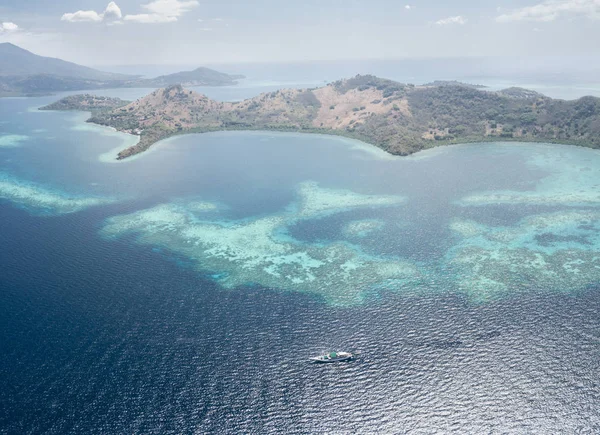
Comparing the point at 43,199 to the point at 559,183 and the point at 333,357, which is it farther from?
the point at 559,183

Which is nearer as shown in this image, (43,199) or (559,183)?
(43,199)

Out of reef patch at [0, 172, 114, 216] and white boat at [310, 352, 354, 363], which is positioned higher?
reef patch at [0, 172, 114, 216]

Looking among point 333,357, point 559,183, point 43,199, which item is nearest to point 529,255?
point 333,357

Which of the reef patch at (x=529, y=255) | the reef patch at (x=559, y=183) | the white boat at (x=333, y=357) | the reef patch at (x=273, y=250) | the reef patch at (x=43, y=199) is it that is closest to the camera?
the white boat at (x=333, y=357)

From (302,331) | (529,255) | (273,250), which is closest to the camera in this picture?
(302,331)

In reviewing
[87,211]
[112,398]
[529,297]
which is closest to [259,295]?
[112,398]

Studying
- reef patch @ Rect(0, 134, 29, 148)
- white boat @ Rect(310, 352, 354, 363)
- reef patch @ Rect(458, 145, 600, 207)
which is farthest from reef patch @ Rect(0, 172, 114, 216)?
reef patch @ Rect(458, 145, 600, 207)

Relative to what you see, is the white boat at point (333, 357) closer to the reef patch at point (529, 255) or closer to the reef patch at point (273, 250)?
the reef patch at point (273, 250)

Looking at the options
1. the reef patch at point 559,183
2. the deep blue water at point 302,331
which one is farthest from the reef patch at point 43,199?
the reef patch at point 559,183

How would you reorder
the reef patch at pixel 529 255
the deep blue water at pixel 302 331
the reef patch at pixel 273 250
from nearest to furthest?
the deep blue water at pixel 302 331 → the reef patch at pixel 529 255 → the reef patch at pixel 273 250

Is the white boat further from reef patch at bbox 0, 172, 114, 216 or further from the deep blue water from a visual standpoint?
reef patch at bbox 0, 172, 114, 216
